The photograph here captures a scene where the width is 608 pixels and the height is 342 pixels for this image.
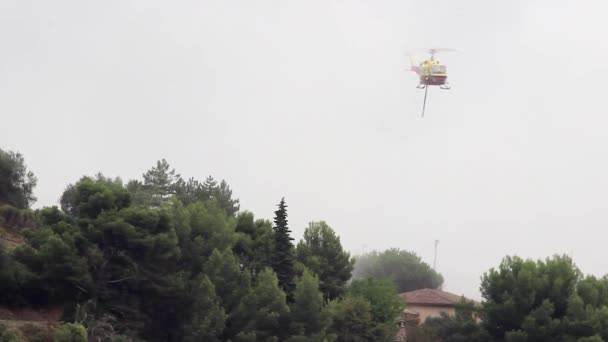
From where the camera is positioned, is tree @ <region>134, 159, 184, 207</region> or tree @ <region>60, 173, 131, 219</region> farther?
tree @ <region>134, 159, 184, 207</region>

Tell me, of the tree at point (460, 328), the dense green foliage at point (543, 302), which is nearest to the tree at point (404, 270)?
the tree at point (460, 328)

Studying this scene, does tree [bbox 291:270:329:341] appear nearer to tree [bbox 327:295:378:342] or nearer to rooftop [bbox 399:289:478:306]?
tree [bbox 327:295:378:342]

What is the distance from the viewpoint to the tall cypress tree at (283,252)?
50.9 meters

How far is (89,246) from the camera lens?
141ft

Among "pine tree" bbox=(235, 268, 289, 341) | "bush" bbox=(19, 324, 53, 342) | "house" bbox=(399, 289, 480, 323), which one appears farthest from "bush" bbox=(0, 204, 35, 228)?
"house" bbox=(399, 289, 480, 323)

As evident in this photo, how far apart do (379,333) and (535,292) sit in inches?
462

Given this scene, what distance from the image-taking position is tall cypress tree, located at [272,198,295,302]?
50906 mm

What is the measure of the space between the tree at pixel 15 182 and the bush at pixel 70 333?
89.6 feet

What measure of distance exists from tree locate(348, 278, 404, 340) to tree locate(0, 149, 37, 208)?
24.2m

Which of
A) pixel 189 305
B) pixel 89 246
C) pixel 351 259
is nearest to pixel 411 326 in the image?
pixel 351 259

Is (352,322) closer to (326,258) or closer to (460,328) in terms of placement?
(326,258)

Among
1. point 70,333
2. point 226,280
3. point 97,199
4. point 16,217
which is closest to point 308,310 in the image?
point 226,280

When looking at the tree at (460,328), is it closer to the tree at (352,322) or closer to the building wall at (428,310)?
the tree at (352,322)

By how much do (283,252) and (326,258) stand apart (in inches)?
305
